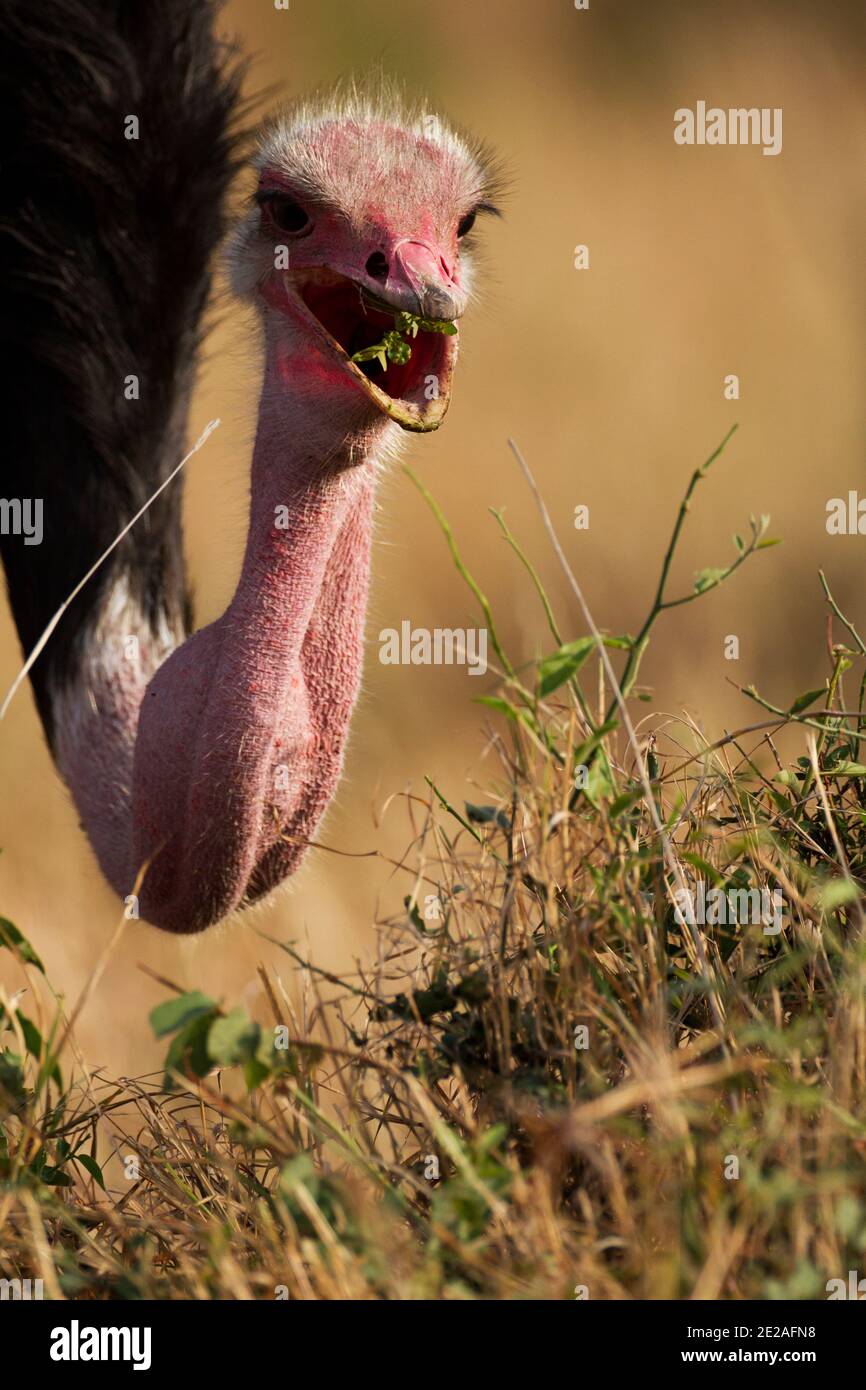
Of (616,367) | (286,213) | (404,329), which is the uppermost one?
(616,367)

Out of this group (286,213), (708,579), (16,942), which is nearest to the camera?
A: (708,579)

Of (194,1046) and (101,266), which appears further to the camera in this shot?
(101,266)

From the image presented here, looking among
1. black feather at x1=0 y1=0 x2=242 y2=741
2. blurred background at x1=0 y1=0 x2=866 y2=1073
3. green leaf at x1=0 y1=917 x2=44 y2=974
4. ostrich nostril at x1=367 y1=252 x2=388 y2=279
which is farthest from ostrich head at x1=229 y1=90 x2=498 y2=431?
blurred background at x1=0 y1=0 x2=866 y2=1073

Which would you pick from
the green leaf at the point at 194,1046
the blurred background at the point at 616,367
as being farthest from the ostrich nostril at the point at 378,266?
the blurred background at the point at 616,367

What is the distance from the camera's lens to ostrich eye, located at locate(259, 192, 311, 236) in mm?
2670

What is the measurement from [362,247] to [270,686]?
66 cm

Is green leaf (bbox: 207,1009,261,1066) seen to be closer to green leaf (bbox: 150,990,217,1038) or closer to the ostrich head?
green leaf (bbox: 150,990,217,1038)

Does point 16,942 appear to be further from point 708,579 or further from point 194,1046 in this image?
point 708,579

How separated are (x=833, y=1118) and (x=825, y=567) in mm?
4849

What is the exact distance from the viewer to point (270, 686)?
2719mm

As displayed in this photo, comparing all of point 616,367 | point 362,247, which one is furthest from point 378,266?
point 616,367

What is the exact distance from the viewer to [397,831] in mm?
5809

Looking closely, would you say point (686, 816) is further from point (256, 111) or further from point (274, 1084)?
A: point (256, 111)

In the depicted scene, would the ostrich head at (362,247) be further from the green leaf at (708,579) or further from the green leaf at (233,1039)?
the green leaf at (233,1039)
